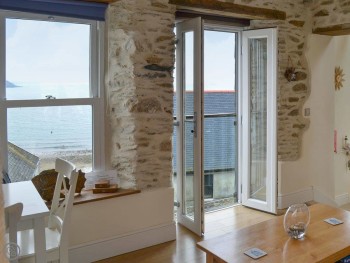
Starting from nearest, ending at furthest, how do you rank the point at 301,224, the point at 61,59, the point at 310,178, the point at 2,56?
1. the point at 301,224
2. the point at 2,56
3. the point at 61,59
4. the point at 310,178

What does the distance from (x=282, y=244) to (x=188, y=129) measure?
1862 mm

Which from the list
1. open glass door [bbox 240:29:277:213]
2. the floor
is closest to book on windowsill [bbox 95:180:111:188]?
the floor

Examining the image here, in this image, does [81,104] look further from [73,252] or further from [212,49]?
[212,49]

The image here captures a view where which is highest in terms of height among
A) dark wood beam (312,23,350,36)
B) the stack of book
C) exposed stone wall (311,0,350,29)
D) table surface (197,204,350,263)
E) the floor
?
exposed stone wall (311,0,350,29)

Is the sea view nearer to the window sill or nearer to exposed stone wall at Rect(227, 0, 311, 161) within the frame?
the window sill

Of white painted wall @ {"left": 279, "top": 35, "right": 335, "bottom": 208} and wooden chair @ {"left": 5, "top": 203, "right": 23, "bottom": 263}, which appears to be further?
white painted wall @ {"left": 279, "top": 35, "right": 335, "bottom": 208}

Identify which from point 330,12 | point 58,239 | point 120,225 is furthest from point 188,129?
point 330,12

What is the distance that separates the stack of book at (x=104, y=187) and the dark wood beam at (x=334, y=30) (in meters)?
3.17

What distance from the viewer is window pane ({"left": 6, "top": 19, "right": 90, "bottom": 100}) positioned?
2.91 metres

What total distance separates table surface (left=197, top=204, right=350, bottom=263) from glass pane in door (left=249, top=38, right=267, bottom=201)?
1901mm

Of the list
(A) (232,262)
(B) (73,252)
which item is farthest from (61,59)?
(A) (232,262)

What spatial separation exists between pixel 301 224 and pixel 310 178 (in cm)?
263

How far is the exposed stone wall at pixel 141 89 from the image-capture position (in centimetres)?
314

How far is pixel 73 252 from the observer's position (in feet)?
9.46
